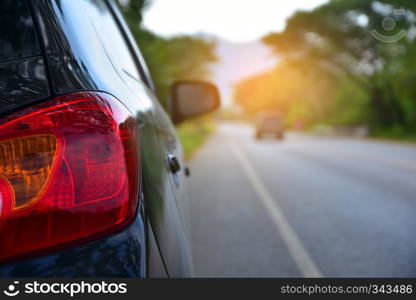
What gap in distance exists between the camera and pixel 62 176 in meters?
1.02

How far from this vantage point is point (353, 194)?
7516mm

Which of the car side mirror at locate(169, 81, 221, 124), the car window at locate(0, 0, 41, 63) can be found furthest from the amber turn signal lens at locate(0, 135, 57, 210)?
the car side mirror at locate(169, 81, 221, 124)

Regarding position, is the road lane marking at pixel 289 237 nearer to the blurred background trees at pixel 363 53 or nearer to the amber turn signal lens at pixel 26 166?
the amber turn signal lens at pixel 26 166

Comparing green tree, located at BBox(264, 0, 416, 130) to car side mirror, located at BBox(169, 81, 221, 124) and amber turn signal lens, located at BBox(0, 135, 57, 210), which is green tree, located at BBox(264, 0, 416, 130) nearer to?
car side mirror, located at BBox(169, 81, 221, 124)

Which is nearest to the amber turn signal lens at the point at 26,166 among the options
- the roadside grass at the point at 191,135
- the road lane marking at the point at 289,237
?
the road lane marking at the point at 289,237

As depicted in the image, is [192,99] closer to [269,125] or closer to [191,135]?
[269,125]

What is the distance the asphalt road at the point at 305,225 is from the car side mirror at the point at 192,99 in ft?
4.44

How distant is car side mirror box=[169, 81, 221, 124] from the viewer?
316cm

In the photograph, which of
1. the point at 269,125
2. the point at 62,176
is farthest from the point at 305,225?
the point at 269,125

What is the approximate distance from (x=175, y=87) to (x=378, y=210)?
160 inches

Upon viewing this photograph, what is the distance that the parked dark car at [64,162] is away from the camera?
98 cm

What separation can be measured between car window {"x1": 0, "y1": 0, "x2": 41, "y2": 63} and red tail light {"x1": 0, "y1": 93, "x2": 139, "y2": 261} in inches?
5.6

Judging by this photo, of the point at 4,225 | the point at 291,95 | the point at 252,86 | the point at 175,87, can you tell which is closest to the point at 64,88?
the point at 4,225

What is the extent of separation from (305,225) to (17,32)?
4.81 metres
